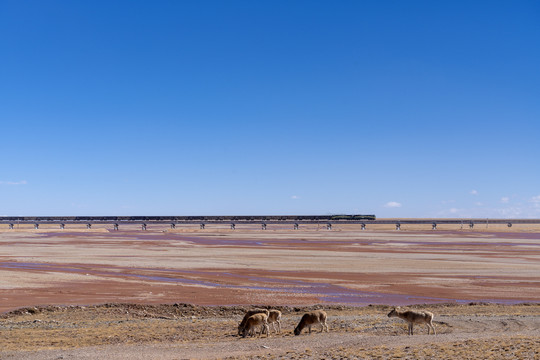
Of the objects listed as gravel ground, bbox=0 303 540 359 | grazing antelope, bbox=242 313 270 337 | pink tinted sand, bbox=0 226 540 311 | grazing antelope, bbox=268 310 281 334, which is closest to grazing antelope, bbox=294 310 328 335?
gravel ground, bbox=0 303 540 359

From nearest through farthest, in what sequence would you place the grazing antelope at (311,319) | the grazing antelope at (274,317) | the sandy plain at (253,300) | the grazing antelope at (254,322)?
the sandy plain at (253,300) < the grazing antelope at (254,322) < the grazing antelope at (311,319) < the grazing antelope at (274,317)

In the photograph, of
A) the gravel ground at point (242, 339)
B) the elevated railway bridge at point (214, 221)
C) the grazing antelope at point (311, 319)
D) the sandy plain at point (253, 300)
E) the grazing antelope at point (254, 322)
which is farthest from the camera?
the elevated railway bridge at point (214, 221)

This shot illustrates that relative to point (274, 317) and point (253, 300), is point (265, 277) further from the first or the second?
point (274, 317)

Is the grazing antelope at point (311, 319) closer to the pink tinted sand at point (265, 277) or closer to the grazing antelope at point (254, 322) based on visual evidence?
the grazing antelope at point (254, 322)

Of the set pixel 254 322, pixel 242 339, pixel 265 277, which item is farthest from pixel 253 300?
pixel 265 277

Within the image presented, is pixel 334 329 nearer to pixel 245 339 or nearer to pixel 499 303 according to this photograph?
pixel 245 339

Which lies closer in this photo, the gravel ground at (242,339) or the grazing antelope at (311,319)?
the gravel ground at (242,339)

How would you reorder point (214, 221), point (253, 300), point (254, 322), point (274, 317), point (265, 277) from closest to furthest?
point (254, 322)
point (274, 317)
point (253, 300)
point (265, 277)
point (214, 221)

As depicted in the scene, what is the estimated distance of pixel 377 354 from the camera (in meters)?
13.1

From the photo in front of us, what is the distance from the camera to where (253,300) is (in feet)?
77.5

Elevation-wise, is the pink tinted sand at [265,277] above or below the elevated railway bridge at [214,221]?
below

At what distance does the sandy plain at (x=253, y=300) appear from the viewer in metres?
14.2

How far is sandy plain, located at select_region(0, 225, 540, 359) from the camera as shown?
46.5ft

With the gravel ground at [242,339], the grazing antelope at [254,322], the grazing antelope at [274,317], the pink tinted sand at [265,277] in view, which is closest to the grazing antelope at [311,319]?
the gravel ground at [242,339]
